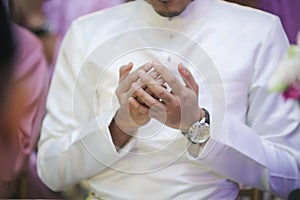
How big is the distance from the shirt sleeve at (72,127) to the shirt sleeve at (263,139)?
0.20 meters

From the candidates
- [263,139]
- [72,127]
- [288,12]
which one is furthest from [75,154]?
[288,12]

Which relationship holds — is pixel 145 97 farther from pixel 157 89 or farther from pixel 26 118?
pixel 26 118

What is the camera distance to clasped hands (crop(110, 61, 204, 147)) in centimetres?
141

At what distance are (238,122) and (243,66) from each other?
114 mm

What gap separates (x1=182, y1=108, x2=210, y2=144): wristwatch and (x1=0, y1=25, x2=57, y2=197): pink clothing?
33 cm

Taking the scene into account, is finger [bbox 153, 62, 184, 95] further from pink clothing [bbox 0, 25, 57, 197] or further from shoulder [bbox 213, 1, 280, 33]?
pink clothing [bbox 0, 25, 57, 197]

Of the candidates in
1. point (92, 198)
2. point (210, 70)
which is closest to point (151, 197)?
point (92, 198)

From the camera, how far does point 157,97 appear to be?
1411 mm

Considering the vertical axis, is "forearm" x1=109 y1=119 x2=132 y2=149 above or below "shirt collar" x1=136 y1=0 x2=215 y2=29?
below

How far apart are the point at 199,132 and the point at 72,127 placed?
0.91 feet

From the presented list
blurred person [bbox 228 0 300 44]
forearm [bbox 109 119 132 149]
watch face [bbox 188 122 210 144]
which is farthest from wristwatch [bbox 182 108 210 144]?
blurred person [bbox 228 0 300 44]

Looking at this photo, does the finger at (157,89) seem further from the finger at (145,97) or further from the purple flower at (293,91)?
the purple flower at (293,91)

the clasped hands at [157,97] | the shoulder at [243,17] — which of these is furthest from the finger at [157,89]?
the shoulder at [243,17]

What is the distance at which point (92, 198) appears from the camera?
5.12 ft
